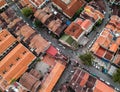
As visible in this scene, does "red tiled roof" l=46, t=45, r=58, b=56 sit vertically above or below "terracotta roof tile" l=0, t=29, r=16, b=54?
below

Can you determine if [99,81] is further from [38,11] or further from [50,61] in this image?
[38,11]

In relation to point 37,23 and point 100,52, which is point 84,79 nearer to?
point 100,52

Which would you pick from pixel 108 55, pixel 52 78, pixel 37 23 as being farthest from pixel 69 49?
pixel 37 23

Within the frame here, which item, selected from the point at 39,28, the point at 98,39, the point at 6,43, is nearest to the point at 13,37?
the point at 6,43

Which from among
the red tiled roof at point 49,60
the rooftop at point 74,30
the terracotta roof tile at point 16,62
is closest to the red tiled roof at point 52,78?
the red tiled roof at point 49,60

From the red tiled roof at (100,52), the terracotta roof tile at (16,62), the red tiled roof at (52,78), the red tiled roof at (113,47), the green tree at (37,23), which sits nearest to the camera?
the red tiled roof at (52,78)

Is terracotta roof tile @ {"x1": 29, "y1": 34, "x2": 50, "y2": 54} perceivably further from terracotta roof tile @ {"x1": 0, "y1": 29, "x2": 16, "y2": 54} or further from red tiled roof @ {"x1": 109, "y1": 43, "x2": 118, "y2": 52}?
red tiled roof @ {"x1": 109, "y1": 43, "x2": 118, "y2": 52}

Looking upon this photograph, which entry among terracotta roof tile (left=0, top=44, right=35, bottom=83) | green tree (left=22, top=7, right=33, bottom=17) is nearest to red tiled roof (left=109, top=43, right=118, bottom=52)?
terracotta roof tile (left=0, top=44, right=35, bottom=83)

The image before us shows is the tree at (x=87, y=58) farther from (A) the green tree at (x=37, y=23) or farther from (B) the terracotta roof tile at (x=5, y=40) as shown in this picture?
(B) the terracotta roof tile at (x=5, y=40)

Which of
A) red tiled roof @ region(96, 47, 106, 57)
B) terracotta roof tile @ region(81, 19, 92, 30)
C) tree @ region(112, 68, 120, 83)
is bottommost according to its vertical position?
tree @ region(112, 68, 120, 83)

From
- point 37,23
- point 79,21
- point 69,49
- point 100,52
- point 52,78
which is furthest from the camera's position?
point 37,23

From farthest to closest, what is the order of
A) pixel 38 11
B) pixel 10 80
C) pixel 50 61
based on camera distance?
pixel 38 11
pixel 50 61
pixel 10 80
